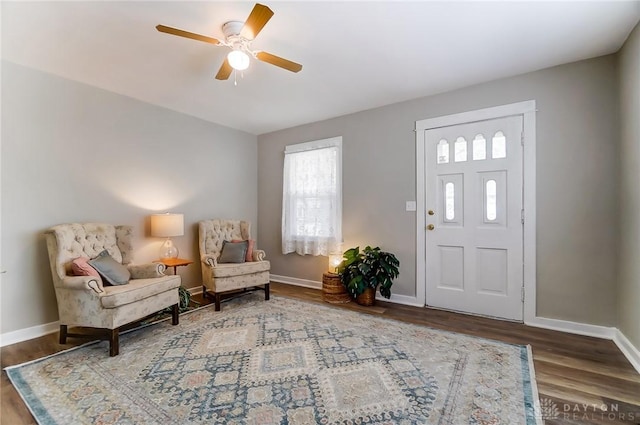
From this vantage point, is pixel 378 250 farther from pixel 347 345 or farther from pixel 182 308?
pixel 182 308

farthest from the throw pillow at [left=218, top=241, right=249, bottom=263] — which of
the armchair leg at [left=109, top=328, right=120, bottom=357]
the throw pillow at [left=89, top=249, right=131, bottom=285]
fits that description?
the armchair leg at [left=109, top=328, right=120, bottom=357]

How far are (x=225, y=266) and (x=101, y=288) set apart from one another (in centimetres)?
124

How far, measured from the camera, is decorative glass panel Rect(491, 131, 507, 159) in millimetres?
2969

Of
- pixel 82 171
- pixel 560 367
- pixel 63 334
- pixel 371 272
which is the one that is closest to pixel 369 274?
pixel 371 272

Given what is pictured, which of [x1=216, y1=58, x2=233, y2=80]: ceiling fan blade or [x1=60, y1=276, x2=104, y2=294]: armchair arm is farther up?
[x1=216, y1=58, x2=233, y2=80]: ceiling fan blade

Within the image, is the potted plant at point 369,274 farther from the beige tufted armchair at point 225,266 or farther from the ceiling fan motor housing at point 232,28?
the ceiling fan motor housing at point 232,28

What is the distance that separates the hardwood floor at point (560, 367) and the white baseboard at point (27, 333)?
0.09m

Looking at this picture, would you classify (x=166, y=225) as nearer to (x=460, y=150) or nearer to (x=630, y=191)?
(x=460, y=150)

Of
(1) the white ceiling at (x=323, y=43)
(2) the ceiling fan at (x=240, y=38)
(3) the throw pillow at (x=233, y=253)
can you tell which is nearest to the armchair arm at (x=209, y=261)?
(3) the throw pillow at (x=233, y=253)

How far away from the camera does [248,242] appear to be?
391cm

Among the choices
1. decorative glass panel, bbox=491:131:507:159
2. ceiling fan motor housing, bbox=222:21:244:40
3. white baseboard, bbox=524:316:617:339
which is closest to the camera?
ceiling fan motor housing, bbox=222:21:244:40

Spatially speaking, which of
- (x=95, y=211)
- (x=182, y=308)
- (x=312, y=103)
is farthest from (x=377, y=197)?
(x=95, y=211)

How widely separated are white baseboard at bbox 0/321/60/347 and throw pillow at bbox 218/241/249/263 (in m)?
1.69

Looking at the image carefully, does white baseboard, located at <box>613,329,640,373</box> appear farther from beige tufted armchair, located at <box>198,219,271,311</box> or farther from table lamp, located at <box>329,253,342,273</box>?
beige tufted armchair, located at <box>198,219,271,311</box>
